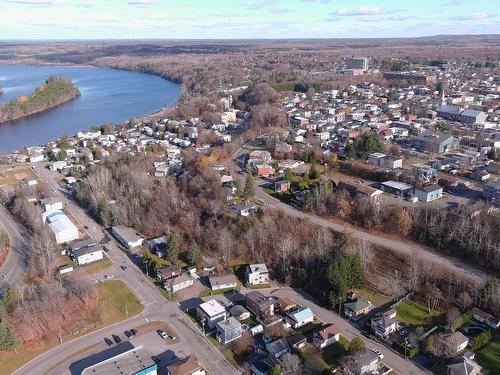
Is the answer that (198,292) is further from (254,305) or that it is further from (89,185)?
(89,185)

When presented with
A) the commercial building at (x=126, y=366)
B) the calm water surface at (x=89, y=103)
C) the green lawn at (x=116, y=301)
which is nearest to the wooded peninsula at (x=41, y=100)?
the calm water surface at (x=89, y=103)

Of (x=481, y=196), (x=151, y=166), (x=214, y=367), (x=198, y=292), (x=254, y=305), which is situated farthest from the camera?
(x=151, y=166)

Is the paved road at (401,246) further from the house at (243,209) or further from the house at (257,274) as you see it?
the house at (257,274)

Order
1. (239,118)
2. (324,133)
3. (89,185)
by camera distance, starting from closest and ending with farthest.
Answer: (89,185), (324,133), (239,118)

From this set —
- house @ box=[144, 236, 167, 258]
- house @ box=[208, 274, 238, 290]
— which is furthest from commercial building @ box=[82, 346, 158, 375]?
house @ box=[144, 236, 167, 258]

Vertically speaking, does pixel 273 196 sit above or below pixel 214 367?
above

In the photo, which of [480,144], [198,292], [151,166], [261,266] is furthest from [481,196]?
[151,166]

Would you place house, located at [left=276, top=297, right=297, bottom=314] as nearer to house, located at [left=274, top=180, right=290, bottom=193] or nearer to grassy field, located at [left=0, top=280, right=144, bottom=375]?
grassy field, located at [left=0, top=280, right=144, bottom=375]
